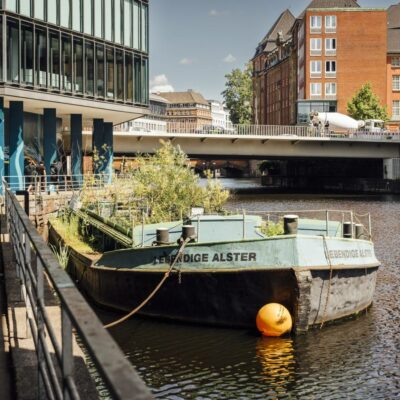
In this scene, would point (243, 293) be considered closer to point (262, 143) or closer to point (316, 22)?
point (262, 143)

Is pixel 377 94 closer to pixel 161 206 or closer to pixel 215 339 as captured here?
pixel 161 206

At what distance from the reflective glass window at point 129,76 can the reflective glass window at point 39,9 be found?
8.67m

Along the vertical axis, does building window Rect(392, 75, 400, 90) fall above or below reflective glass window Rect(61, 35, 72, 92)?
above

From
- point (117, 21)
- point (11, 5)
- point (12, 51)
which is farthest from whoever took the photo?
point (117, 21)

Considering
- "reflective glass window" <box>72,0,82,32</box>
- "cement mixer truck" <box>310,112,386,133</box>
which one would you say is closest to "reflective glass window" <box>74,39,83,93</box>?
"reflective glass window" <box>72,0,82,32</box>

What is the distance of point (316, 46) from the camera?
96.6m

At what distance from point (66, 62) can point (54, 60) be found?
1.05 meters

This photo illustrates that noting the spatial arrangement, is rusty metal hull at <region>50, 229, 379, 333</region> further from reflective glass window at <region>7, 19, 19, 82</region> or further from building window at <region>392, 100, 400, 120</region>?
building window at <region>392, 100, 400, 120</region>

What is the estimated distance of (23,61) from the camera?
119 ft

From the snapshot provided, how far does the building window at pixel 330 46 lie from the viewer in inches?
3797

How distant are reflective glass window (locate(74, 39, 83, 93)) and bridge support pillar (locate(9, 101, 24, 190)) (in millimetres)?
3682

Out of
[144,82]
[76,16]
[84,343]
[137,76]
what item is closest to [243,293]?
[84,343]

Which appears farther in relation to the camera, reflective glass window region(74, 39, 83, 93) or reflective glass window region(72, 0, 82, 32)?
reflective glass window region(74, 39, 83, 93)

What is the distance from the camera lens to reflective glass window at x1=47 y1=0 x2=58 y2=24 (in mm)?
37688
